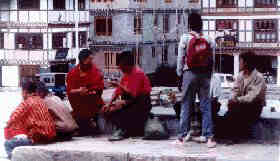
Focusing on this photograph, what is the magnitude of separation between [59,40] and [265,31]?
11.6 metres

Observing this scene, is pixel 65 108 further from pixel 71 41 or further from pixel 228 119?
pixel 71 41

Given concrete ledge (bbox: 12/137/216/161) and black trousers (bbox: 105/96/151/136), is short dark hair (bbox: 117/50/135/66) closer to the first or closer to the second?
black trousers (bbox: 105/96/151/136)

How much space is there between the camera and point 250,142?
748 cm

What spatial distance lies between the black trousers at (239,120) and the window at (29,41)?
27.3 meters

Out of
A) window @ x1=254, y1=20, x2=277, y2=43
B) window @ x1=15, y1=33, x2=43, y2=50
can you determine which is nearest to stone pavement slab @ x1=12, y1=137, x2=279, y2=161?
window @ x1=254, y1=20, x2=277, y2=43

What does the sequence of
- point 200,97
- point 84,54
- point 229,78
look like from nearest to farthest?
1. point 200,97
2. point 84,54
3. point 229,78

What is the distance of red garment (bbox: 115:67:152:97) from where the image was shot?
764cm

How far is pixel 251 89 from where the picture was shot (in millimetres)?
7391

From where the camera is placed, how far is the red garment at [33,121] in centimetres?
732

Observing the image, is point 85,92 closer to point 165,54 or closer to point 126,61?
point 126,61

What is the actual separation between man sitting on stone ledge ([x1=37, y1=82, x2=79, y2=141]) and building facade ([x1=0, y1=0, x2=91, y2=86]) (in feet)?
85.5

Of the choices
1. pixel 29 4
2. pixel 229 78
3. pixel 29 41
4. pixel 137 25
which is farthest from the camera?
pixel 137 25

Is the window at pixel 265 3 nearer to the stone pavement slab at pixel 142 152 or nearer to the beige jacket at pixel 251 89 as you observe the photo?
the beige jacket at pixel 251 89

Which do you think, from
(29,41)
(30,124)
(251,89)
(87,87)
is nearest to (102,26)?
(29,41)
